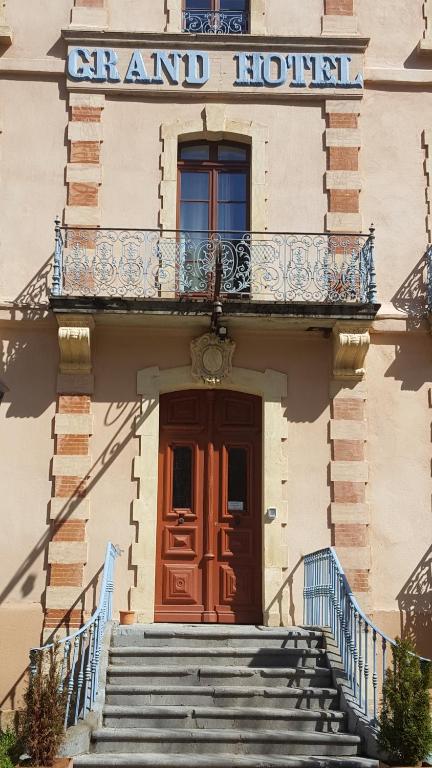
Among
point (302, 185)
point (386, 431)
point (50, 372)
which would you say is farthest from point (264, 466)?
point (302, 185)

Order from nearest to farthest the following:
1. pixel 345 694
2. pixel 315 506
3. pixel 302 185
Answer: pixel 345 694, pixel 315 506, pixel 302 185

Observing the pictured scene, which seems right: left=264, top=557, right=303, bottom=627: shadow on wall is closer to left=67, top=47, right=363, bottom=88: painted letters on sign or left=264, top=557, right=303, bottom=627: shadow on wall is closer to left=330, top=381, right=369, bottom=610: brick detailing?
left=330, top=381, right=369, bottom=610: brick detailing

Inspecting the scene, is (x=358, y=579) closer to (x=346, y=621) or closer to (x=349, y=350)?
(x=346, y=621)

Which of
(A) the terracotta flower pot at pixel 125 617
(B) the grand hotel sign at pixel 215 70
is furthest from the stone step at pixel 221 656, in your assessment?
(B) the grand hotel sign at pixel 215 70

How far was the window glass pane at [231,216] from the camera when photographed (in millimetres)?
12375

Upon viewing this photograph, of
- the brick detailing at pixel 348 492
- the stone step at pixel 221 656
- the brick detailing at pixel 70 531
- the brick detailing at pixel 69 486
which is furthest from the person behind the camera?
the brick detailing at pixel 348 492

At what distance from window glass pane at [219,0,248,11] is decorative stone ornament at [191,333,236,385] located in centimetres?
479

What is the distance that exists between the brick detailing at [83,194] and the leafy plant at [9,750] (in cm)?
653

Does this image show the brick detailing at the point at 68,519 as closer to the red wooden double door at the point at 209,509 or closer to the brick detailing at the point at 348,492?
the red wooden double door at the point at 209,509

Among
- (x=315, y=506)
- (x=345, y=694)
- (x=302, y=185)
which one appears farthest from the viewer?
(x=302, y=185)

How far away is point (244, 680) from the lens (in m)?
9.20

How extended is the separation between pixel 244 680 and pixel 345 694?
101 centimetres

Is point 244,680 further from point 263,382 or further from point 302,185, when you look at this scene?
point 302,185

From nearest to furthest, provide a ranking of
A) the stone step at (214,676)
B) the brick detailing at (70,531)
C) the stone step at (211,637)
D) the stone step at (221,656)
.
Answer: the stone step at (214,676)
the stone step at (221,656)
the stone step at (211,637)
the brick detailing at (70,531)
